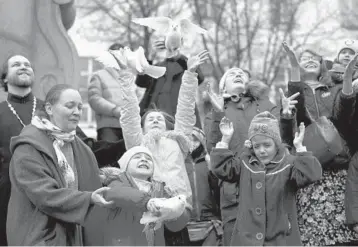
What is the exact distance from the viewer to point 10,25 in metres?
8.58

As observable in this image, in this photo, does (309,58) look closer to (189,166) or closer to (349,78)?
(349,78)

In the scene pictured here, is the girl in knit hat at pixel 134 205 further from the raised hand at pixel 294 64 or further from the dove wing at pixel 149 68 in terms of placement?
the raised hand at pixel 294 64

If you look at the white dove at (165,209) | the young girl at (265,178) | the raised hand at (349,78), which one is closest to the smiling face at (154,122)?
the young girl at (265,178)

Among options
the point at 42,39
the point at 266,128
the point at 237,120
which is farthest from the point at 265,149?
the point at 42,39

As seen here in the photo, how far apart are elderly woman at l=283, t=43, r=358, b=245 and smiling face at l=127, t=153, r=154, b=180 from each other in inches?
63.4

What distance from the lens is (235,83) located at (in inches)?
320

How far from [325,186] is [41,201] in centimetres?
301

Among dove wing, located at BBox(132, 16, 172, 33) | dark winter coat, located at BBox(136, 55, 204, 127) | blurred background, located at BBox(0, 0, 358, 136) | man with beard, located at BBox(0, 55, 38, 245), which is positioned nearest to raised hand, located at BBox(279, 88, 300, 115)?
dove wing, located at BBox(132, 16, 172, 33)

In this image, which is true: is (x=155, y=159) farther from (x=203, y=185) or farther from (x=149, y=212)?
(x=149, y=212)

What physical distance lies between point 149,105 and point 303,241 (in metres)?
2.59

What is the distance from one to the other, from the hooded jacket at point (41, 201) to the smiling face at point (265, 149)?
5.69ft

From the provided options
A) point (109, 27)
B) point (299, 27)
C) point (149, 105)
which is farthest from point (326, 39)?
point (149, 105)

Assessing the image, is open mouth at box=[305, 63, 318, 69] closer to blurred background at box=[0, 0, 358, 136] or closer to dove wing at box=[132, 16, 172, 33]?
dove wing at box=[132, 16, 172, 33]

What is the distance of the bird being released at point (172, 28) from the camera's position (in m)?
8.34
